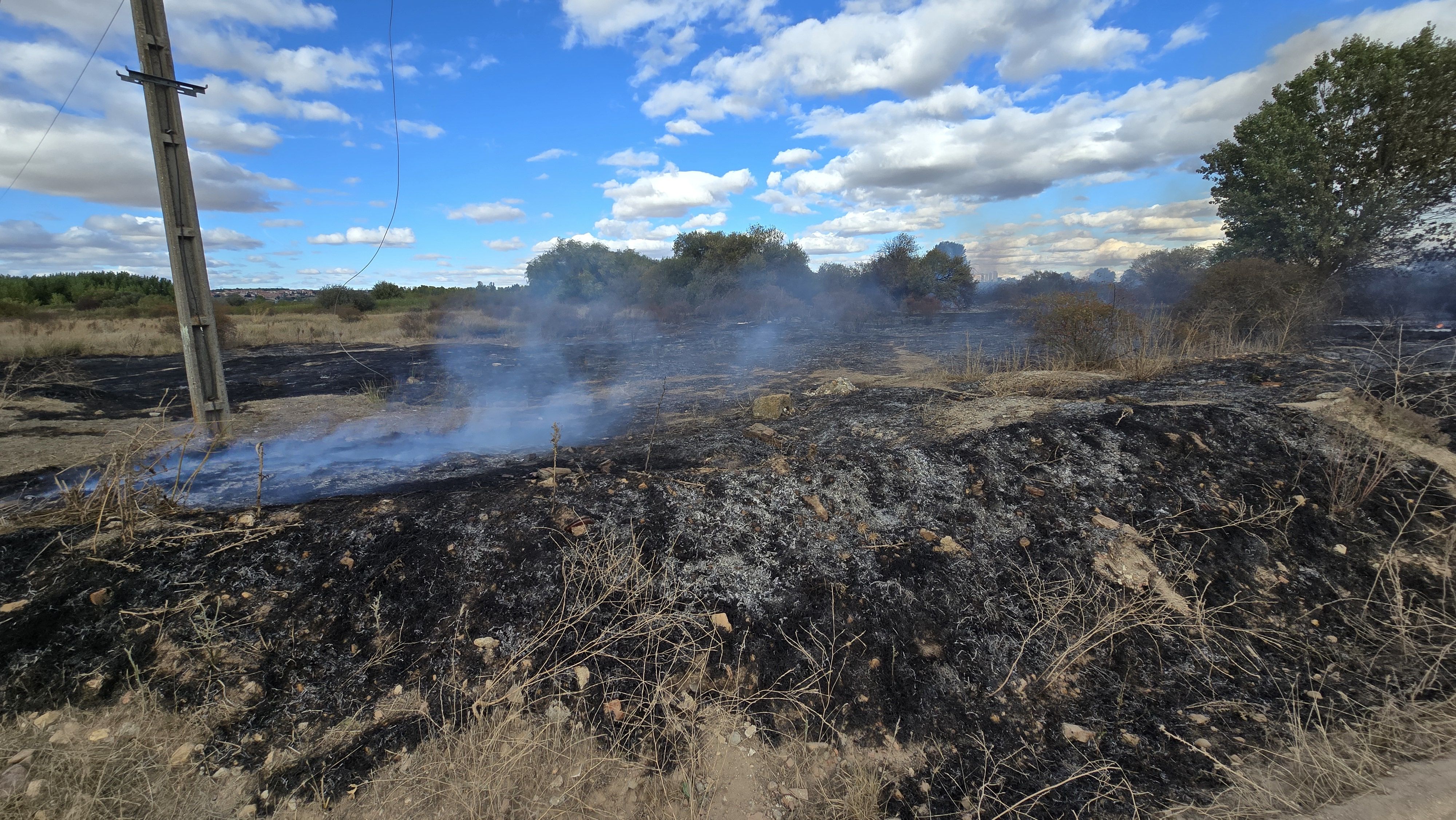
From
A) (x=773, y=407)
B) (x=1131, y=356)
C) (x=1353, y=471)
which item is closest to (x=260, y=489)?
(x=773, y=407)

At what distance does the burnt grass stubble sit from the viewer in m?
2.46

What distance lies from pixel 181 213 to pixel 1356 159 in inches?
812

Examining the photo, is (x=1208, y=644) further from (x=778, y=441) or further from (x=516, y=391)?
(x=516, y=391)

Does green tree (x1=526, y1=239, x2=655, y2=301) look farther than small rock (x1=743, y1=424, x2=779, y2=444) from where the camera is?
Yes

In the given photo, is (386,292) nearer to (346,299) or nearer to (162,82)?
(346,299)

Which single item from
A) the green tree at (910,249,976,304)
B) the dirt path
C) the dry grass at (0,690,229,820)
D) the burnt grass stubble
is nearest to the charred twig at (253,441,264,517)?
the burnt grass stubble

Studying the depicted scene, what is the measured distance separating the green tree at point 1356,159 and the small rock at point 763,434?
15.1 m

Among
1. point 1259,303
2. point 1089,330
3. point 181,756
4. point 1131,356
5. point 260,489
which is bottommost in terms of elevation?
point 181,756

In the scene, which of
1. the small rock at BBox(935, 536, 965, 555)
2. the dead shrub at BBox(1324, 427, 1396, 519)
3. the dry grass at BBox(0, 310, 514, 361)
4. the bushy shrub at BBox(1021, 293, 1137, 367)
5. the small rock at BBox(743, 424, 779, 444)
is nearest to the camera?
the small rock at BBox(935, 536, 965, 555)

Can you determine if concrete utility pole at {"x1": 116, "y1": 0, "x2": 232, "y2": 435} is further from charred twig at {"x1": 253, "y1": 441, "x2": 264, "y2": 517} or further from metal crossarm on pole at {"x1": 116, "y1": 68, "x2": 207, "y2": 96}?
charred twig at {"x1": 253, "y1": 441, "x2": 264, "y2": 517}

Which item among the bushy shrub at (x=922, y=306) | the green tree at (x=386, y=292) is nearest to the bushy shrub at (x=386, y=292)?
the green tree at (x=386, y=292)

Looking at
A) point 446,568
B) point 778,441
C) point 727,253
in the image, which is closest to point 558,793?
point 446,568

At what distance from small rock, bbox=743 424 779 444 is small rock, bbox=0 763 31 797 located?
4.26 m

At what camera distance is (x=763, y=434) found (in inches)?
205
